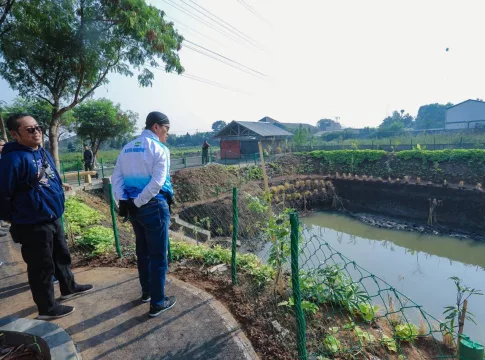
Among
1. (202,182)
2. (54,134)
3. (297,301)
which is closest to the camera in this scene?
(297,301)

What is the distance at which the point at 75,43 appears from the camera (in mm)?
7422

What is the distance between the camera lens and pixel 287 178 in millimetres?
14766

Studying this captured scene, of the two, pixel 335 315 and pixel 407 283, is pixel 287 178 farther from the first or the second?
pixel 335 315

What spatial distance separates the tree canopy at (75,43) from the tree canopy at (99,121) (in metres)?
7.71

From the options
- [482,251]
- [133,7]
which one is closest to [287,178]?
[482,251]

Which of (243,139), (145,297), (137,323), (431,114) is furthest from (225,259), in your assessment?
(431,114)

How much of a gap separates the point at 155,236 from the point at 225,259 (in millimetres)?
1609

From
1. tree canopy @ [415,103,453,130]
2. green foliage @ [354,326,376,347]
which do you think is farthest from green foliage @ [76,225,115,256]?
tree canopy @ [415,103,453,130]

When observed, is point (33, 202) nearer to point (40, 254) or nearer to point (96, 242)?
point (40, 254)

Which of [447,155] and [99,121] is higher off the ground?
[99,121]

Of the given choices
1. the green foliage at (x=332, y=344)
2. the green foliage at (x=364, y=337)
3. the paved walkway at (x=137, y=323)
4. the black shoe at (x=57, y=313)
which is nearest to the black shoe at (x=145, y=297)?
the paved walkway at (x=137, y=323)

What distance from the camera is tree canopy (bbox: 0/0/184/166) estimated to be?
269 inches

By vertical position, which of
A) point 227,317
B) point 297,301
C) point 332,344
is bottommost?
point 332,344

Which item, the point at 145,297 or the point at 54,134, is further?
the point at 54,134
